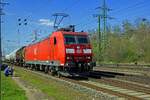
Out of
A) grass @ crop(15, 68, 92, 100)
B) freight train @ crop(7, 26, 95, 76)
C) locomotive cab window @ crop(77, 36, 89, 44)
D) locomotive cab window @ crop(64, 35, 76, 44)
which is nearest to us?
grass @ crop(15, 68, 92, 100)

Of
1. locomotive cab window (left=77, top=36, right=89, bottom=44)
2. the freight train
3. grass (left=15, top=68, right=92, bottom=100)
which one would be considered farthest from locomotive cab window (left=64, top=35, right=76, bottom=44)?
grass (left=15, top=68, right=92, bottom=100)

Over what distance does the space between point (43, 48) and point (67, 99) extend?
2183cm

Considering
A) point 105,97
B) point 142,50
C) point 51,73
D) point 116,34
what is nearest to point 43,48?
point 51,73

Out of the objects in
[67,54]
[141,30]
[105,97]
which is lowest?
[105,97]

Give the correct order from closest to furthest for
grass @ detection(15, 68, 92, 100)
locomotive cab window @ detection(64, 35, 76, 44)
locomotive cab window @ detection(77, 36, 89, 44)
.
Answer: grass @ detection(15, 68, 92, 100), locomotive cab window @ detection(64, 35, 76, 44), locomotive cab window @ detection(77, 36, 89, 44)

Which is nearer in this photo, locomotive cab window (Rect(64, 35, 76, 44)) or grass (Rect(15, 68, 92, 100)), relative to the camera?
A: grass (Rect(15, 68, 92, 100))

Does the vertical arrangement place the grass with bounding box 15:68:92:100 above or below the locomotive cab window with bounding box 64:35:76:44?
below

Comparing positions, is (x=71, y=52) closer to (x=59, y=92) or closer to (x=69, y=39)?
(x=69, y=39)

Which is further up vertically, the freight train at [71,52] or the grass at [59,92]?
the freight train at [71,52]

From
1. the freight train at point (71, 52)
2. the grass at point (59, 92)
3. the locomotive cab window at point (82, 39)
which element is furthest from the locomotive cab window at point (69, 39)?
the grass at point (59, 92)

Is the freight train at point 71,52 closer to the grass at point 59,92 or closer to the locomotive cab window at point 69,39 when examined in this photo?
the locomotive cab window at point 69,39

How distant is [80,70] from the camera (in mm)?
29375

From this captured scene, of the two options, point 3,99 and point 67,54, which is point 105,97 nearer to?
point 3,99

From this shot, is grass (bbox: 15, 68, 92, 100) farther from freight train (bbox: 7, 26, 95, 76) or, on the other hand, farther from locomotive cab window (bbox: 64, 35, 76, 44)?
locomotive cab window (bbox: 64, 35, 76, 44)
